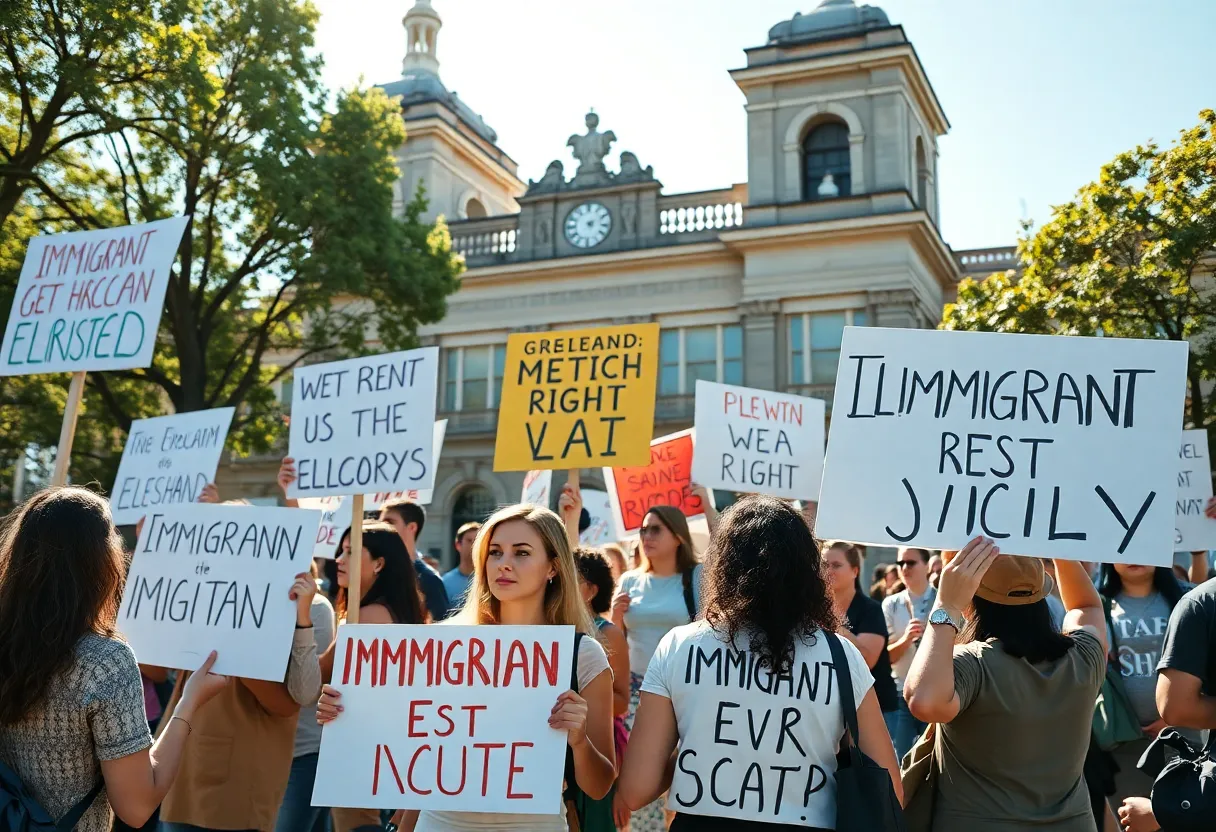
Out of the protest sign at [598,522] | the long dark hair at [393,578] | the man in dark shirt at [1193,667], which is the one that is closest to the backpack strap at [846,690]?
the man in dark shirt at [1193,667]

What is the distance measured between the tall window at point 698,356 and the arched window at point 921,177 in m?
6.62

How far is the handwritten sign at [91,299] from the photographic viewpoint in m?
6.34

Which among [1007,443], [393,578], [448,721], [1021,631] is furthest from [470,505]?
[1021,631]

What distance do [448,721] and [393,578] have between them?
6.26 ft

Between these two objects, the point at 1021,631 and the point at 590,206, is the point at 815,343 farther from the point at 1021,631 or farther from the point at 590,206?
the point at 1021,631

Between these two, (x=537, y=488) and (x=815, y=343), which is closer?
(x=537, y=488)

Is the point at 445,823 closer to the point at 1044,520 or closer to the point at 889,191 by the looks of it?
the point at 1044,520

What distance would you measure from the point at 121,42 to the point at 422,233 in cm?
651

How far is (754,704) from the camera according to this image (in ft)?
9.66

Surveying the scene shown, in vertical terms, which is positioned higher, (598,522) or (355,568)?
(598,522)

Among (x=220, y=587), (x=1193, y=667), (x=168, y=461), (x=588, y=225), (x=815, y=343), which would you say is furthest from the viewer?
(x=588, y=225)

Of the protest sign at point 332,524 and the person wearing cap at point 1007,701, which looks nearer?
the person wearing cap at point 1007,701

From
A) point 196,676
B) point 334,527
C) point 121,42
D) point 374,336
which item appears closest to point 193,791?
point 196,676

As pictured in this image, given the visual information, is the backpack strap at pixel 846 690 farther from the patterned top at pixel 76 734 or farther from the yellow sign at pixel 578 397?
the yellow sign at pixel 578 397
